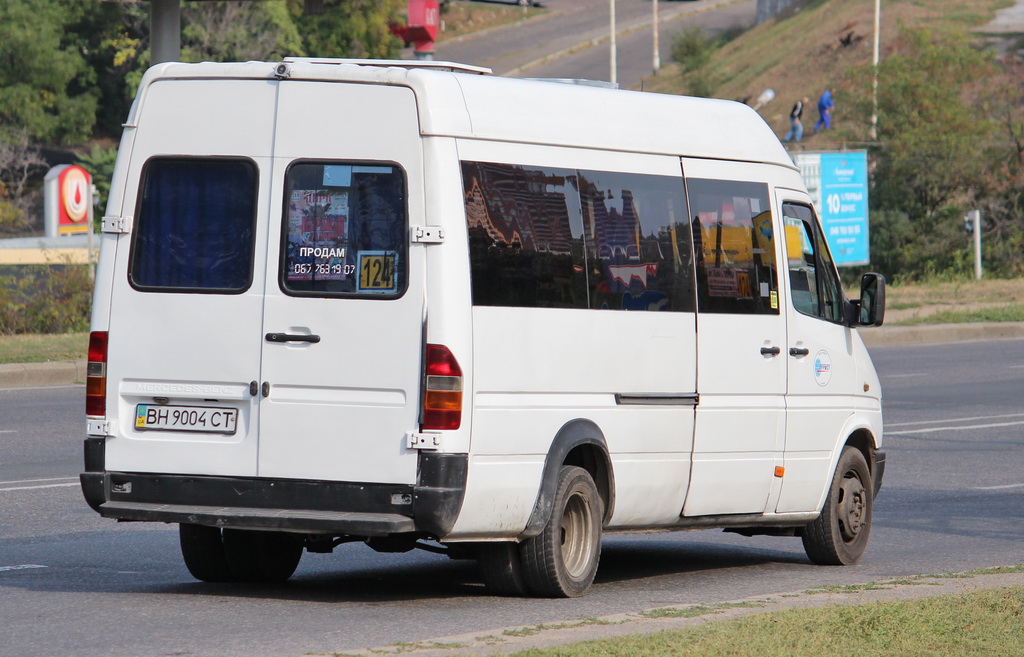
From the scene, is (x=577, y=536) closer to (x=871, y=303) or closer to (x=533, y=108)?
(x=533, y=108)

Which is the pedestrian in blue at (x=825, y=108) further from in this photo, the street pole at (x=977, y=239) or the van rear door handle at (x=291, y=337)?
the van rear door handle at (x=291, y=337)

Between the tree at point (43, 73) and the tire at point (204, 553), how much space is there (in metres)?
48.7

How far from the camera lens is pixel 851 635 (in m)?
5.97

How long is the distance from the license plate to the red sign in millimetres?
29197

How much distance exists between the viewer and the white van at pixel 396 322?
22.3ft

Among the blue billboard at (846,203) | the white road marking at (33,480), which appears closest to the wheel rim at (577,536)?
the white road marking at (33,480)

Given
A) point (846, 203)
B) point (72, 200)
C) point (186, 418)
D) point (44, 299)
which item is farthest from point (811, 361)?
point (72, 200)

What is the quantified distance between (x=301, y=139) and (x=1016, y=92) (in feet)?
125

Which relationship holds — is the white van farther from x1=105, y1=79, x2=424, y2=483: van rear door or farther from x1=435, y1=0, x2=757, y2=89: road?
x1=435, y1=0, x2=757, y2=89: road

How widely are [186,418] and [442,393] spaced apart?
1224 mm

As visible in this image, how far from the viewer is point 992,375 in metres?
21.5

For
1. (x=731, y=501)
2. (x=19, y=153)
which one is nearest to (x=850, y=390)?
(x=731, y=501)

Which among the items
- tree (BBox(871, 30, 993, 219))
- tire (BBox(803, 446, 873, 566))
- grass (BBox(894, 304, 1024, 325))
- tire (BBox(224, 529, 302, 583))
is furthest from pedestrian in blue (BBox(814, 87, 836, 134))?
tire (BBox(224, 529, 302, 583))

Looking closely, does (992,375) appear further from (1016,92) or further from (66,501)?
(1016,92)
